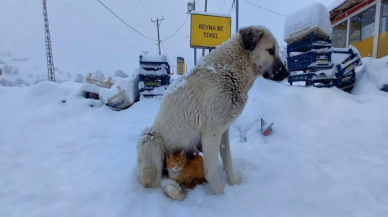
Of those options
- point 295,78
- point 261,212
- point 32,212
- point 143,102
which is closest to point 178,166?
point 261,212

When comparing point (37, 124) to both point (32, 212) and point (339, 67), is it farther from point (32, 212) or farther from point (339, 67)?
point (339, 67)

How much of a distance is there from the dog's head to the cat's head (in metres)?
1.11

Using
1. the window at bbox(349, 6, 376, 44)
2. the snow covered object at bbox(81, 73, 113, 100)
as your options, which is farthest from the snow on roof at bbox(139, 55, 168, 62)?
the window at bbox(349, 6, 376, 44)

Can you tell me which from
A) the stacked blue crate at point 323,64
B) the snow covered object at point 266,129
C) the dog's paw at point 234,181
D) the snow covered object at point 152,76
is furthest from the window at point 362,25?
the dog's paw at point 234,181

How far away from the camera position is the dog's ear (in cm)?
186

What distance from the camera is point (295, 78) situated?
5.44 m

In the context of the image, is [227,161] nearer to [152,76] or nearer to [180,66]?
[152,76]

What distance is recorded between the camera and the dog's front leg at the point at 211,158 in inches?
72.2

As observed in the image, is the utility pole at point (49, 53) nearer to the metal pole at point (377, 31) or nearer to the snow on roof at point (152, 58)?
the snow on roof at point (152, 58)

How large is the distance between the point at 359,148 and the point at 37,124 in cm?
555

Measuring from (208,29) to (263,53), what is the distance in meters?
8.02

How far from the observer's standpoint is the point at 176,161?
188 cm

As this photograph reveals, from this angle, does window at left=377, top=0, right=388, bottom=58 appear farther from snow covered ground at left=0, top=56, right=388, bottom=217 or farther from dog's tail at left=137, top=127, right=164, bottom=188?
dog's tail at left=137, top=127, right=164, bottom=188

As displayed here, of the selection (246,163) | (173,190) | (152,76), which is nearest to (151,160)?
(173,190)
